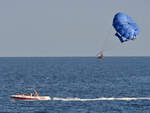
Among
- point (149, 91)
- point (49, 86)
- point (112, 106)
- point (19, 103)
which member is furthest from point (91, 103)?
point (49, 86)

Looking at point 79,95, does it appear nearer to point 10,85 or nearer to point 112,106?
point 112,106

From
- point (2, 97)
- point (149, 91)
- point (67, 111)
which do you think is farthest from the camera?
point (149, 91)

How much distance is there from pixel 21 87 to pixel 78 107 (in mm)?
48882

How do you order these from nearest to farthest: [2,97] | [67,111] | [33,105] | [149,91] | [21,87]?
[67,111]
[33,105]
[2,97]
[149,91]
[21,87]

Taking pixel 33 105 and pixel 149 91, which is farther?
pixel 149 91

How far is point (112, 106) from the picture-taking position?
383ft

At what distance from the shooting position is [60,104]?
119688 mm

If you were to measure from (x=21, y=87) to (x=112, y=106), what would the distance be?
49744 millimetres

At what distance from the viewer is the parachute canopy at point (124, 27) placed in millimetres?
112062

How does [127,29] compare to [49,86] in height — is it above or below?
above

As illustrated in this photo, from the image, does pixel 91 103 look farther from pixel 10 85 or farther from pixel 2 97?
pixel 10 85

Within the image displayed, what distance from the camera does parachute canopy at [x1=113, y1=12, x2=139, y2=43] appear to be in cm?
11206

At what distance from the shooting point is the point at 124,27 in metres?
112

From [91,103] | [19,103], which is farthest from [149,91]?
[19,103]
